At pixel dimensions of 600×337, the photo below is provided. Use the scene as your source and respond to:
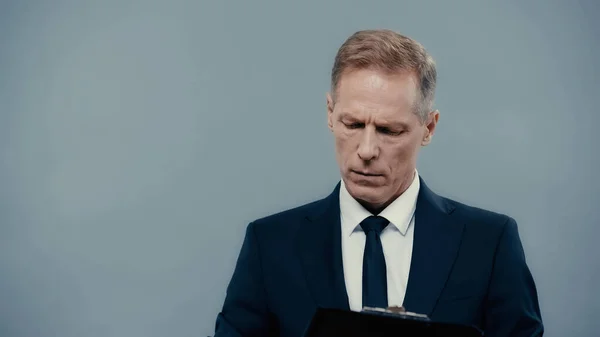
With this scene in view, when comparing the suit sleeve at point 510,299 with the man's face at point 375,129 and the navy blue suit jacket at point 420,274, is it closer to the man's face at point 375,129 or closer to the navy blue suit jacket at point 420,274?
the navy blue suit jacket at point 420,274

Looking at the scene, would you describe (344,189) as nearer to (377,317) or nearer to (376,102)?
(376,102)

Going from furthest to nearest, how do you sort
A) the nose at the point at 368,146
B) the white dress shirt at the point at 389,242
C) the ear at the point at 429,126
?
the ear at the point at 429,126, the white dress shirt at the point at 389,242, the nose at the point at 368,146

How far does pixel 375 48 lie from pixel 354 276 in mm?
598

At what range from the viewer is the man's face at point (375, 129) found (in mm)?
1950

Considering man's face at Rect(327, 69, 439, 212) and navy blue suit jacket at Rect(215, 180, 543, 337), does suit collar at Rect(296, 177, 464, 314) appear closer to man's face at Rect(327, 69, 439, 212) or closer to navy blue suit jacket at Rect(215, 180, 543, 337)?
navy blue suit jacket at Rect(215, 180, 543, 337)

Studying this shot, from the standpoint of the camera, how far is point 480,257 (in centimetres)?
206

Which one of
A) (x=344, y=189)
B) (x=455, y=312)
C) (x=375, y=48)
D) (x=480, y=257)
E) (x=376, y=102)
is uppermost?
(x=375, y=48)

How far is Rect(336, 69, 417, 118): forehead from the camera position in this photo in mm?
1953

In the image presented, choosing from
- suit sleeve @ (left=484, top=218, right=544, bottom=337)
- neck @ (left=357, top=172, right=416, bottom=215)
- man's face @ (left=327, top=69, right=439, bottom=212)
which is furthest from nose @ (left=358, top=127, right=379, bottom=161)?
suit sleeve @ (left=484, top=218, right=544, bottom=337)

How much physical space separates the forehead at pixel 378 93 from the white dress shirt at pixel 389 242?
10.5 inches

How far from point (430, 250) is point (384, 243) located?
0.12m

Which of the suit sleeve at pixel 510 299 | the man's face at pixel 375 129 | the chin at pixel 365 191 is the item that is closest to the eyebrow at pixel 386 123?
the man's face at pixel 375 129

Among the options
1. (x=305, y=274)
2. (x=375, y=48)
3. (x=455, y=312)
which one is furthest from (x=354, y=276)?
(x=375, y=48)

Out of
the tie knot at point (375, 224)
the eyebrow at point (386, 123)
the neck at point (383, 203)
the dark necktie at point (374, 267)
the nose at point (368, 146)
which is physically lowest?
the dark necktie at point (374, 267)
